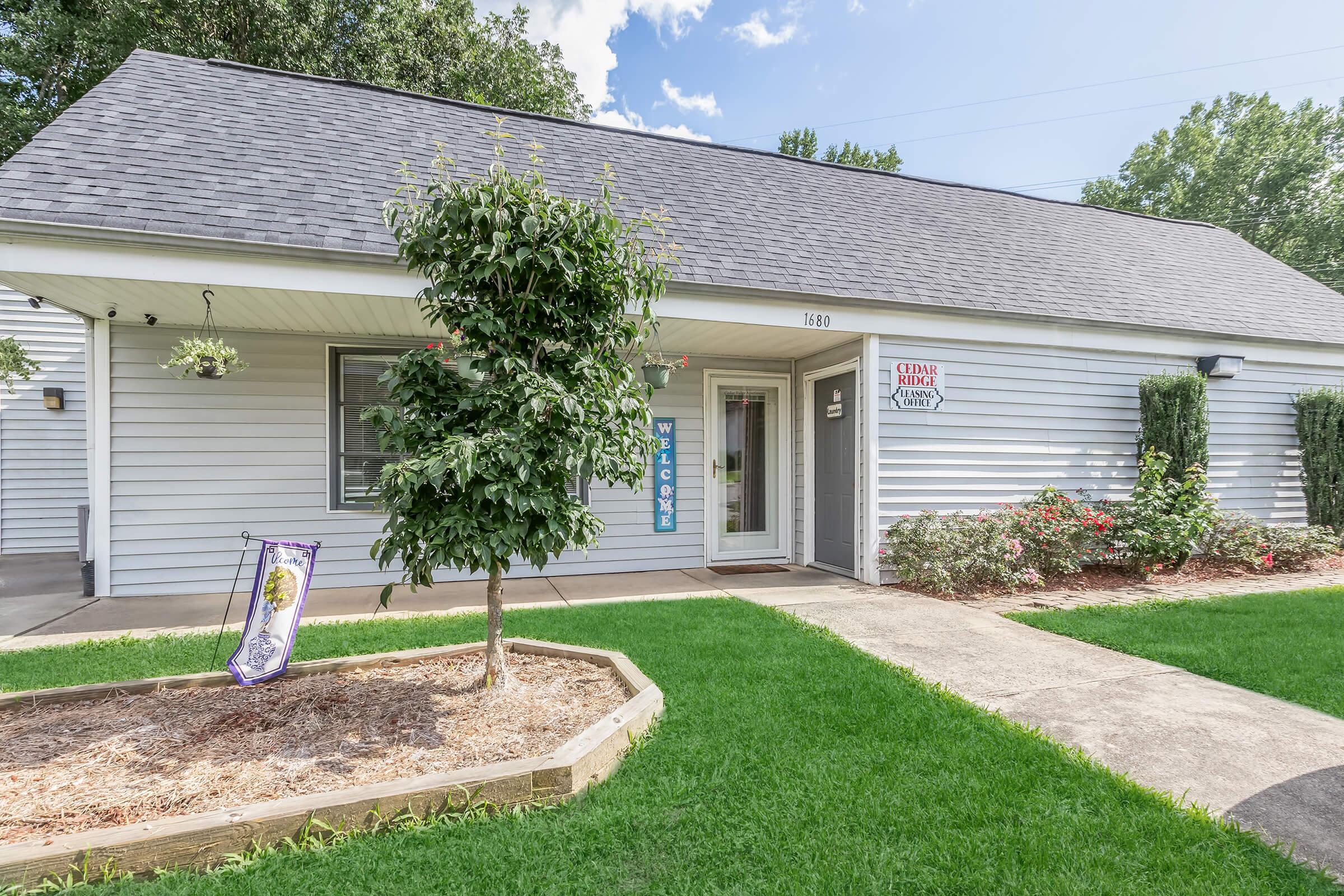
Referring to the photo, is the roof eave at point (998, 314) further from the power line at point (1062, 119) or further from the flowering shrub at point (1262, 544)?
the power line at point (1062, 119)

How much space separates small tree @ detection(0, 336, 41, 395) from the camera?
6992 millimetres

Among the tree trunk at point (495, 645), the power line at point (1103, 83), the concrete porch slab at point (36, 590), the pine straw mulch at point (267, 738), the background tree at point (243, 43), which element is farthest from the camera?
the power line at point (1103, 83)

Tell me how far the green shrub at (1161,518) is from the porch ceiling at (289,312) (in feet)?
11.6

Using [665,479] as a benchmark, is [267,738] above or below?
below

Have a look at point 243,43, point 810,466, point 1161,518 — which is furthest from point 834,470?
point 243,43

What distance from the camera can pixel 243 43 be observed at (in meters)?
12.5

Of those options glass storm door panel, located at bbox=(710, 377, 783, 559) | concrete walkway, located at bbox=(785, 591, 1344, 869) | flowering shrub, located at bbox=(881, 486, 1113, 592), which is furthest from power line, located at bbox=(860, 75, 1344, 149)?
concrete walkway, located at bbox=(785, 591, 1344, 869)

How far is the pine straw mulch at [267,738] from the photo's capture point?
2037mm

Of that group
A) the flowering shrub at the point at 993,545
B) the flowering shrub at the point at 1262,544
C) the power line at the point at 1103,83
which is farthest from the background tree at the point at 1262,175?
the flowering shrub at the point at 993,545

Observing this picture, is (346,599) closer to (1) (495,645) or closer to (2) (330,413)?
(2) (330,413)

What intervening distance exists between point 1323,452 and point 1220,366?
76.2 inches

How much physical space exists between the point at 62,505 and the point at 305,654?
7305mm

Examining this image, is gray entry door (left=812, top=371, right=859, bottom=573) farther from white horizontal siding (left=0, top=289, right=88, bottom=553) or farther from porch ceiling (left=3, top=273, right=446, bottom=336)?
white horizontal siding (left=0, top=289, right=88, bottom=553)

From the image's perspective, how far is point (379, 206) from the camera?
5000mm
